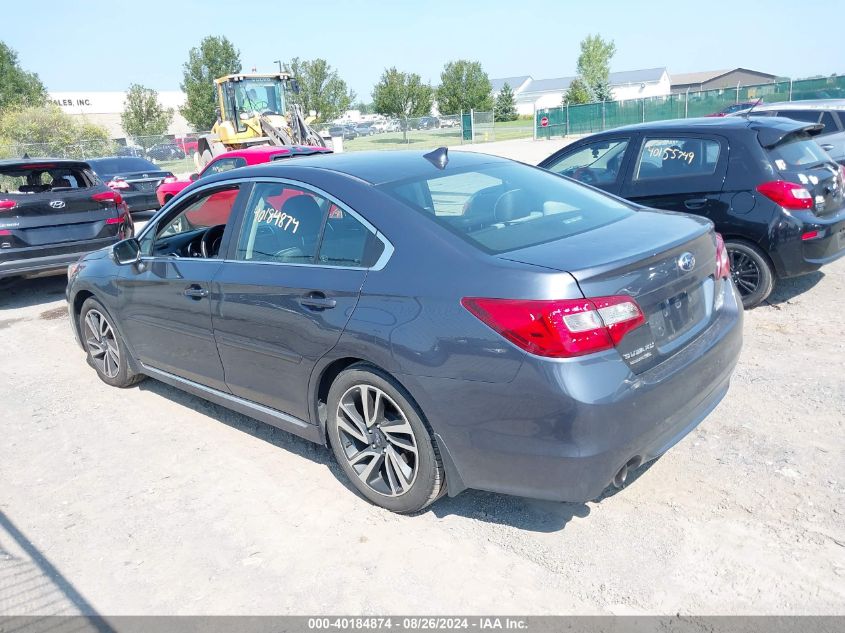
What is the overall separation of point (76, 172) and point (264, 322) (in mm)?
6753

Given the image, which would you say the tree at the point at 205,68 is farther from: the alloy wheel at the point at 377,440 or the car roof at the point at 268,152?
the alloy wheel at the point at 377,440

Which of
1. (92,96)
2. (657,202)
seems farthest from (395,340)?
(92,96)

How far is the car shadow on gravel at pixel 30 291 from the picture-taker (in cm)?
892

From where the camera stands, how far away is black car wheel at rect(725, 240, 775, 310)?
232 inches

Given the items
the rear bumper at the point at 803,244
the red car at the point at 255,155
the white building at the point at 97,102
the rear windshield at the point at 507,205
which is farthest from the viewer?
the white building at the point at 97,102

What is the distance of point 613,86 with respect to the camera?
3888 inches

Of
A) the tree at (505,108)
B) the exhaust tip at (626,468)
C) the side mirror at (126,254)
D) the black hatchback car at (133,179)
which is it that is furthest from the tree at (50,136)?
the exhaust tip at (626,468)

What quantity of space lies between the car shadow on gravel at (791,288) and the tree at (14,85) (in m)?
69.8

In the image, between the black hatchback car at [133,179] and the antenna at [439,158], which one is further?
the black hatchback car at [133,179]

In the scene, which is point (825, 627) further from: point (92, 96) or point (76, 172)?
point (92, 96)

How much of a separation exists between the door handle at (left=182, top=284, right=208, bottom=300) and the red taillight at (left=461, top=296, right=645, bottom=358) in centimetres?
205

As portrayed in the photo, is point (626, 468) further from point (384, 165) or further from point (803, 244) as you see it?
point (803, 244)

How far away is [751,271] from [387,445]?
4.11 metres

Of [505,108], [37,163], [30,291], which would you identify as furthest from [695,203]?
[505,108]
